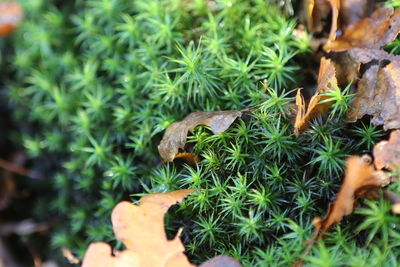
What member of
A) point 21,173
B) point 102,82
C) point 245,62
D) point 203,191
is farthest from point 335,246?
point 21,173

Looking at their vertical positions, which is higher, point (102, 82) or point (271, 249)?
point (102, 82)

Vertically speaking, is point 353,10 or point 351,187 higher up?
point 353,10

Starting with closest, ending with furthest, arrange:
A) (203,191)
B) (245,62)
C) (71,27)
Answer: (203,191) < (245,62) < (71,27)

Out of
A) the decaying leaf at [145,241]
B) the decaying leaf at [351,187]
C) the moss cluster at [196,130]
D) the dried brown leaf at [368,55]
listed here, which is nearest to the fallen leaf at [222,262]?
the decaying leaf at [145,241]

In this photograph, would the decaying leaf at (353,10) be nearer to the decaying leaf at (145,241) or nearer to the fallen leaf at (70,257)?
the decaying leaf at (145,241)

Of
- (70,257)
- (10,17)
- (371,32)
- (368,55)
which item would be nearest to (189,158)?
(70,257)

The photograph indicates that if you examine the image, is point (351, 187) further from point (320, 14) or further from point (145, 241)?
point (320, 14)

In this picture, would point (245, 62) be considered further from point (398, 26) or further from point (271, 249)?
point (271, 249)
